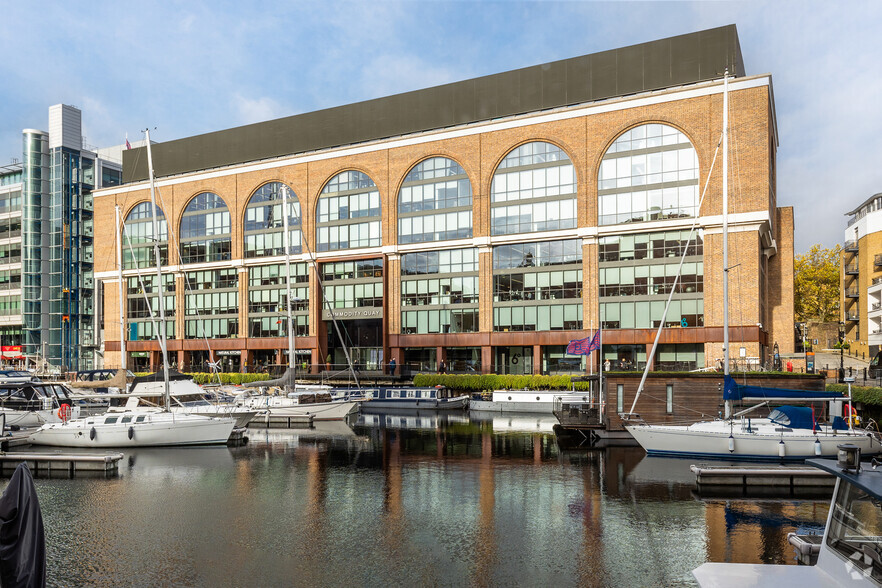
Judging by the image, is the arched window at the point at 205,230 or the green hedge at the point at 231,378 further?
the arched window at the point at 205,230

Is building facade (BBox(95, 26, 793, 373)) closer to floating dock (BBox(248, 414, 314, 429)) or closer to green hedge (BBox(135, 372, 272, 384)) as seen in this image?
green hedge (BBox(135, 372, 272, 384))

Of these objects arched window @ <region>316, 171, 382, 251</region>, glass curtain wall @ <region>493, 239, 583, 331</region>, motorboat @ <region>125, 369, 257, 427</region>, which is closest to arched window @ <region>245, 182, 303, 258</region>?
arched window @ <region>316, 171, 382, 251</region>

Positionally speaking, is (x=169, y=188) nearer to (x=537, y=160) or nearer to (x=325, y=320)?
(x=325, y=320)

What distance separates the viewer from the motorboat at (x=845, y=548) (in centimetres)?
816

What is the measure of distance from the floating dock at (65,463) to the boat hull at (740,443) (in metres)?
21.8

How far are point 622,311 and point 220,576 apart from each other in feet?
167

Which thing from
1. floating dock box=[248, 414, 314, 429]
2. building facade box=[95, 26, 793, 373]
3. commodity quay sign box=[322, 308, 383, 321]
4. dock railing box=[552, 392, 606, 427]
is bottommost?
floating dock box=[248, 414, 314, 429]

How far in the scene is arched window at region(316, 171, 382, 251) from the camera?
71500mm

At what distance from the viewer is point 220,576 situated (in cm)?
1403

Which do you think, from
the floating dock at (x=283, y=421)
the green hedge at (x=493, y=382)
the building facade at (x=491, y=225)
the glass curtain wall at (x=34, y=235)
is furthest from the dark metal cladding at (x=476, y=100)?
the floating dock at (x=283, y=421)

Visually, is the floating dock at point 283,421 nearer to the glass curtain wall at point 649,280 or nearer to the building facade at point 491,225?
the building facade at point 491,225

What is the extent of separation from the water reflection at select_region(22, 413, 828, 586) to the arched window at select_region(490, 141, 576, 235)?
117ft

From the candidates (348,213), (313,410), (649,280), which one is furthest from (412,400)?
(348,213)

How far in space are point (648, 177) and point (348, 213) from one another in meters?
31.9
